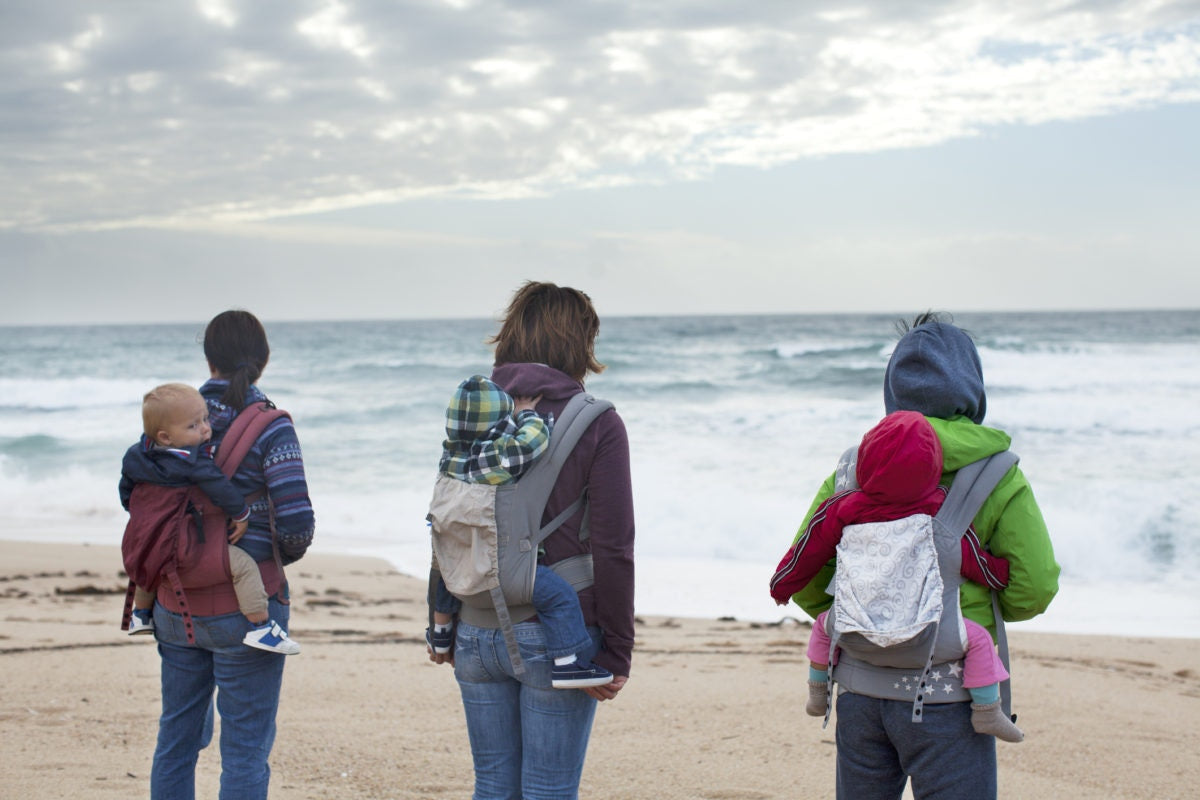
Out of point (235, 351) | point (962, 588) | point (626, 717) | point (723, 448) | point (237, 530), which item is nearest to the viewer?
point (962, 588)

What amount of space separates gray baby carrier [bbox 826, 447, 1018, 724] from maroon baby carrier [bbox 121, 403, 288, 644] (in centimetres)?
166

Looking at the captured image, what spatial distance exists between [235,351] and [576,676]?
1.42 meters

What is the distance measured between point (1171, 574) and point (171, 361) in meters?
35.0

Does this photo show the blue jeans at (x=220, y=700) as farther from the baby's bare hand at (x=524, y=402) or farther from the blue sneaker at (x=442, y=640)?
the baby's bare hand at (x=524, y=402)

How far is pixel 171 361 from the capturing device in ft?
120

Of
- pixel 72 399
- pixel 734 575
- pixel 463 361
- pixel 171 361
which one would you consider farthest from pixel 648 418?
pixel 171 361

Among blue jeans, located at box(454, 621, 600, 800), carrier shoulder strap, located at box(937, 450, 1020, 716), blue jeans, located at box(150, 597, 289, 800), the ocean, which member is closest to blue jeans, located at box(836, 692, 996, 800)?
carrier shoulder strap, located at box(937, 450, 1020, 716)

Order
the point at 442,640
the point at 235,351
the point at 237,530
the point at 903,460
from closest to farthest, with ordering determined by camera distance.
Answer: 1. the point at 903,460
2. the point at 442,640
3. the point at 237,530
4. the point at 235,351

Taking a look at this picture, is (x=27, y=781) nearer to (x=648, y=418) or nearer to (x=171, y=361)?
(x=648, y=418)

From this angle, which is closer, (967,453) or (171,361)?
(967,453)

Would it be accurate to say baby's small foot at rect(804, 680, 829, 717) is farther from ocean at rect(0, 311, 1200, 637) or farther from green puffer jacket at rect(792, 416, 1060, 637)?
ocean at rect(0, 311, 1200, 637)

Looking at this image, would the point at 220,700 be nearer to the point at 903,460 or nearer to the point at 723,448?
the point at 903,460

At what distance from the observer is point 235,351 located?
9.46ft

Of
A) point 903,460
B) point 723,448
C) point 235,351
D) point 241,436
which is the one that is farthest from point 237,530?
point 723,448
